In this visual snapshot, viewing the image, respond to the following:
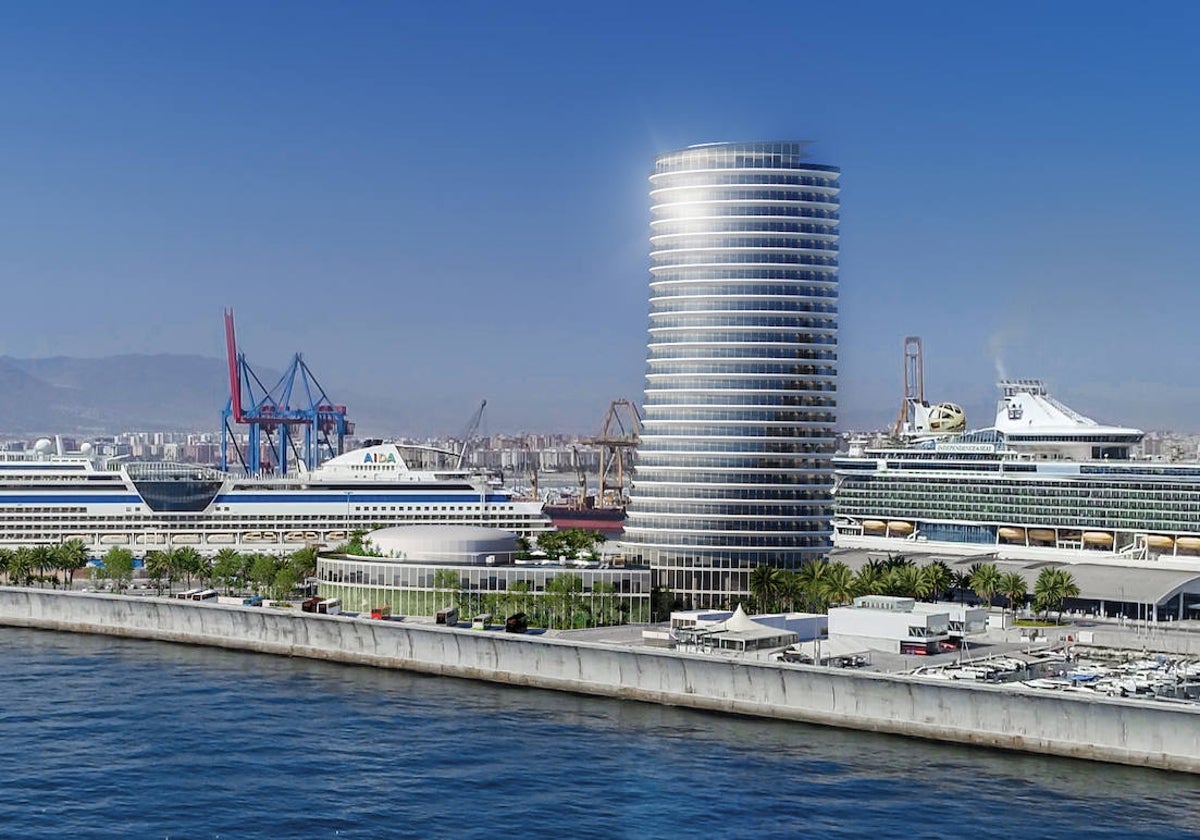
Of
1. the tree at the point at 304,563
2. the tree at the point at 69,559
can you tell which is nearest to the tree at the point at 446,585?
the tree at the point at 304,563

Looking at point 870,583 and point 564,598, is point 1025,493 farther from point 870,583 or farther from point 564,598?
point 564,598

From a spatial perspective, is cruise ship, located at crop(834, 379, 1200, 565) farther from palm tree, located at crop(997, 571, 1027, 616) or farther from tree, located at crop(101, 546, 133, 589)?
tree, located at crop(101, 546, 133, 589)

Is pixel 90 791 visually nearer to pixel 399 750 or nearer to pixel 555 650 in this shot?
pixel 399 750

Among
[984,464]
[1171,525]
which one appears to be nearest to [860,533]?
[984,464]

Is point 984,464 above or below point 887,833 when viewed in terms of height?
above

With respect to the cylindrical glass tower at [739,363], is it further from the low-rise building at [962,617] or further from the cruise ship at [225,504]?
the cruise ship at [225,504]

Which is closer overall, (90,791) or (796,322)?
(90,791)
